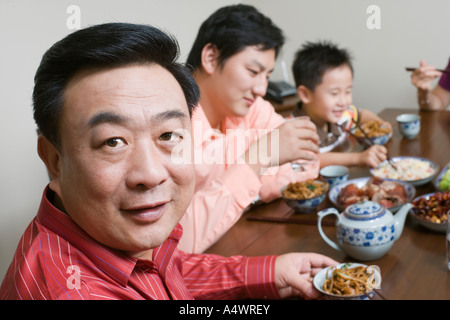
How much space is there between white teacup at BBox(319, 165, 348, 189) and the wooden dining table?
11cm

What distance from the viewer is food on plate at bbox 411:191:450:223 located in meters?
1.45

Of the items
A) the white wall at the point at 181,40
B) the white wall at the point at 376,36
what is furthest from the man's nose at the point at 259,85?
the white wall at the point at 376,36

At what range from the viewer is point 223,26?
1.96 metres

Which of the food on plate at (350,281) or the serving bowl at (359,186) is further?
the serving bowl at (359,186)

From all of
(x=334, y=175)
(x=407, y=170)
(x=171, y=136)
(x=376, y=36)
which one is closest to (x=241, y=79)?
(x=334, y=175)

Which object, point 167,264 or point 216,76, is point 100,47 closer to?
point 167,264

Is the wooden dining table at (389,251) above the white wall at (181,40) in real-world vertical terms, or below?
below

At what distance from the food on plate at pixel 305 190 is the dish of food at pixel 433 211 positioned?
0.33 m

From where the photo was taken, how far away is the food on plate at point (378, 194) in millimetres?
1639

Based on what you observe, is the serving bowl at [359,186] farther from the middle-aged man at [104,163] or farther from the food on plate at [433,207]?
the middle-aged man at [104,163]

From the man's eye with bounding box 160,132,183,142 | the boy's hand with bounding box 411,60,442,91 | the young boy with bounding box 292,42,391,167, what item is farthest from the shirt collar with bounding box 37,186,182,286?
the boy's hand with bounding box 411,60,442,91
